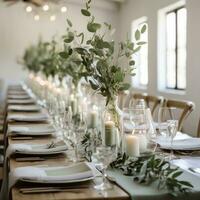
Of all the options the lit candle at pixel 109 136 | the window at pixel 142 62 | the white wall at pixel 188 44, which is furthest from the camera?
the window at pixel 142 62

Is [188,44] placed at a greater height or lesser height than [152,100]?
greater

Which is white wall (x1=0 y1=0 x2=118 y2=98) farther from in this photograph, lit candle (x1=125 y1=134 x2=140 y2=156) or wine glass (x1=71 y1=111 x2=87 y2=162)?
lit candle (x1=125 y1=134 x2=140 y2=156)

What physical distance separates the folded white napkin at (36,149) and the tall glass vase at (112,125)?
292 millimetres

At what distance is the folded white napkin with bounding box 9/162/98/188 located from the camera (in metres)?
1.59

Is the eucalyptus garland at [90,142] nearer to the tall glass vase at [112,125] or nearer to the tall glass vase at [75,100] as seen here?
the tall glass vase at [112,125]

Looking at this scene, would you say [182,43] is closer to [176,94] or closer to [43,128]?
[176,94]

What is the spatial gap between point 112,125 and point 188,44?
14.3ft

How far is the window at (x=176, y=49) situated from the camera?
688 centimetres

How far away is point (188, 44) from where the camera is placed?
612cm

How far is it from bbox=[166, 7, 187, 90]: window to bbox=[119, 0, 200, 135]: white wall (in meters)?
0.21

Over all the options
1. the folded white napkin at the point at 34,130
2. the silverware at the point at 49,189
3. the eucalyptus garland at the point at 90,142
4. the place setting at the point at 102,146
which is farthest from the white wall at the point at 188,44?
the silverware at the point at 49,189

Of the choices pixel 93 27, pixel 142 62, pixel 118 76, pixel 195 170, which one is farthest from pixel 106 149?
pixel 142 62

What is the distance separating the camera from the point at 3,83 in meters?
11.3

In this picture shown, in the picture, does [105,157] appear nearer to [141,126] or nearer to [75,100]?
[141,126]
